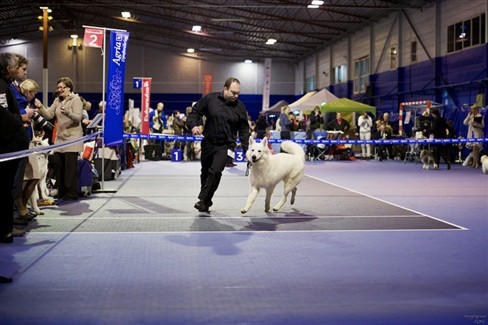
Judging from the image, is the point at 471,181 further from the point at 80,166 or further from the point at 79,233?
the point at 79,233

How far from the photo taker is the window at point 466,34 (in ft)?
69.7

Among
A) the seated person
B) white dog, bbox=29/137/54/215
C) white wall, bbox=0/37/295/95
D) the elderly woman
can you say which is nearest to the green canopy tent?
the seated person

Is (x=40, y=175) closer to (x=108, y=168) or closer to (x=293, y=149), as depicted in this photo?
(x=293, y=149)

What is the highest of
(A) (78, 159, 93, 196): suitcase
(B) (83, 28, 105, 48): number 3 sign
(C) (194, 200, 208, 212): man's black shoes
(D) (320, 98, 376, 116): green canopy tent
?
(B) (83, 28, 105, 48): number 3 sign

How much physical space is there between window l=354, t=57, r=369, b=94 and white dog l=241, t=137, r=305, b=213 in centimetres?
2583

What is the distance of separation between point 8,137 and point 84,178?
4.52 m

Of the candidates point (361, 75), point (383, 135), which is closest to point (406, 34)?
point (361, 75)

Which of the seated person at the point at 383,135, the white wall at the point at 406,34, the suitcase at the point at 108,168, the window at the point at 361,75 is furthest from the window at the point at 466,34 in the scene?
the suitcase at the point at 108,168

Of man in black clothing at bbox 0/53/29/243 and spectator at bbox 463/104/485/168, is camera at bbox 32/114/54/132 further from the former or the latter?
spectator at bbox 463/104/485/168

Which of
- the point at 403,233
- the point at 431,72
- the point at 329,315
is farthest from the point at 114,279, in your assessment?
the point at 431,72

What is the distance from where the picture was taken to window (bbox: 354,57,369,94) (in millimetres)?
33325

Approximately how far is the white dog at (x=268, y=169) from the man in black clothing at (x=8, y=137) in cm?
276

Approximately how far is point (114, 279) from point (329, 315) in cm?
157

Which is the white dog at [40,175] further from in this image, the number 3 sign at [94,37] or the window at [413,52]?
the window at [413,52]
